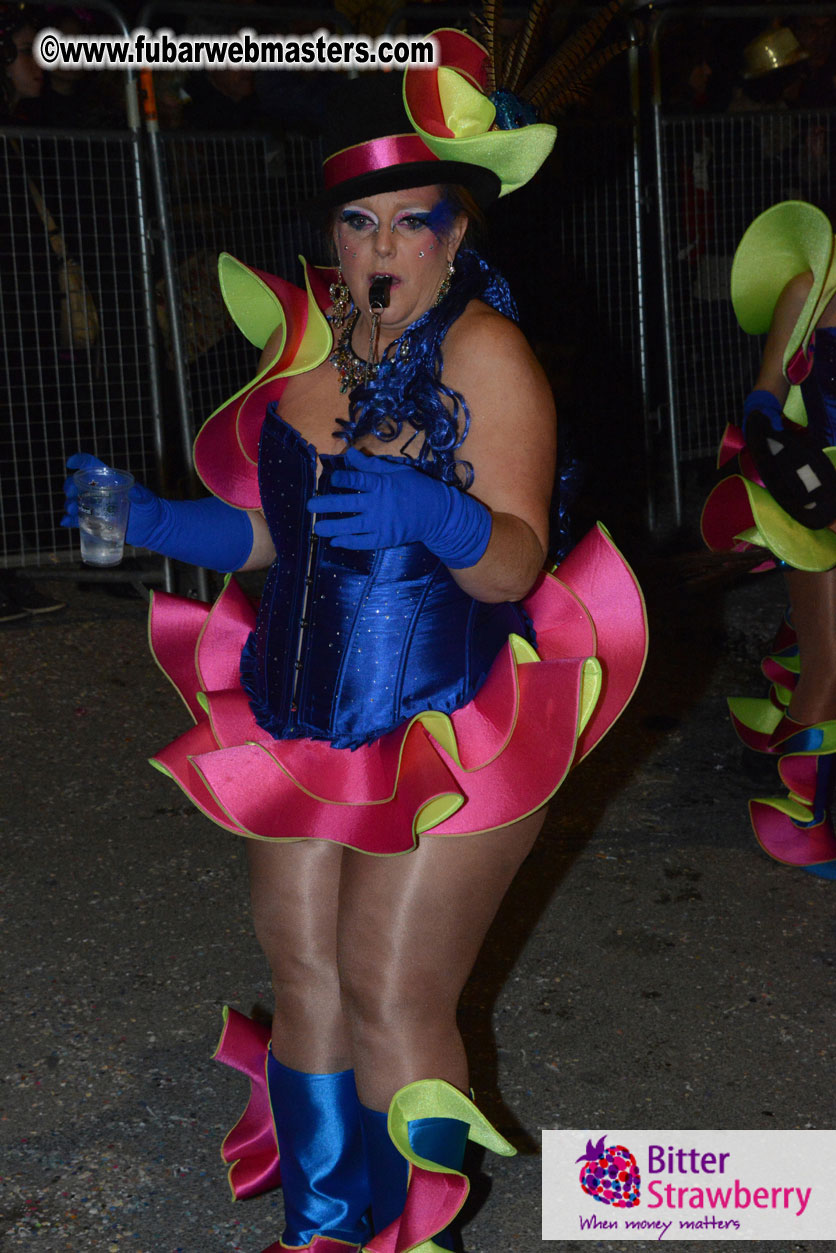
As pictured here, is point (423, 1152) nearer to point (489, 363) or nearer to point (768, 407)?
point (489, 363)

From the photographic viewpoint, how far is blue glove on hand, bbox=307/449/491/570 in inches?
73.0

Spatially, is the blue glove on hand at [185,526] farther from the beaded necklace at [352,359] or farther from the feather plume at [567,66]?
the feather plume at [567,66]

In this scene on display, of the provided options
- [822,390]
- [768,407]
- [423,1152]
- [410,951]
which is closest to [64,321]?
[768,407]

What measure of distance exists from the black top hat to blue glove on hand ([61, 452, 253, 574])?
0.59 meters

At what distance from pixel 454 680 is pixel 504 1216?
1.14m

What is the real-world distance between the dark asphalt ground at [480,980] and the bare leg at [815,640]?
0.49 m

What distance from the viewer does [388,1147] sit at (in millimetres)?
2133

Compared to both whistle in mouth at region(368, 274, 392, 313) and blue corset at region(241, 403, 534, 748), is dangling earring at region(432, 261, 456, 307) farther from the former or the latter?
blue corset at region(241, 403, 534, 748)

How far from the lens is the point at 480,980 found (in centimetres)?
333

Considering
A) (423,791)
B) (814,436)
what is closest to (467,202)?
(423,791)

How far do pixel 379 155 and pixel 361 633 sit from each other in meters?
0.75

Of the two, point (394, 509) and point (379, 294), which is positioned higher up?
point (379, 294)

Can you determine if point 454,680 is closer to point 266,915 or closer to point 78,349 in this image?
point 266,915

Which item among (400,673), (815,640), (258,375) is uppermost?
(258,375)
